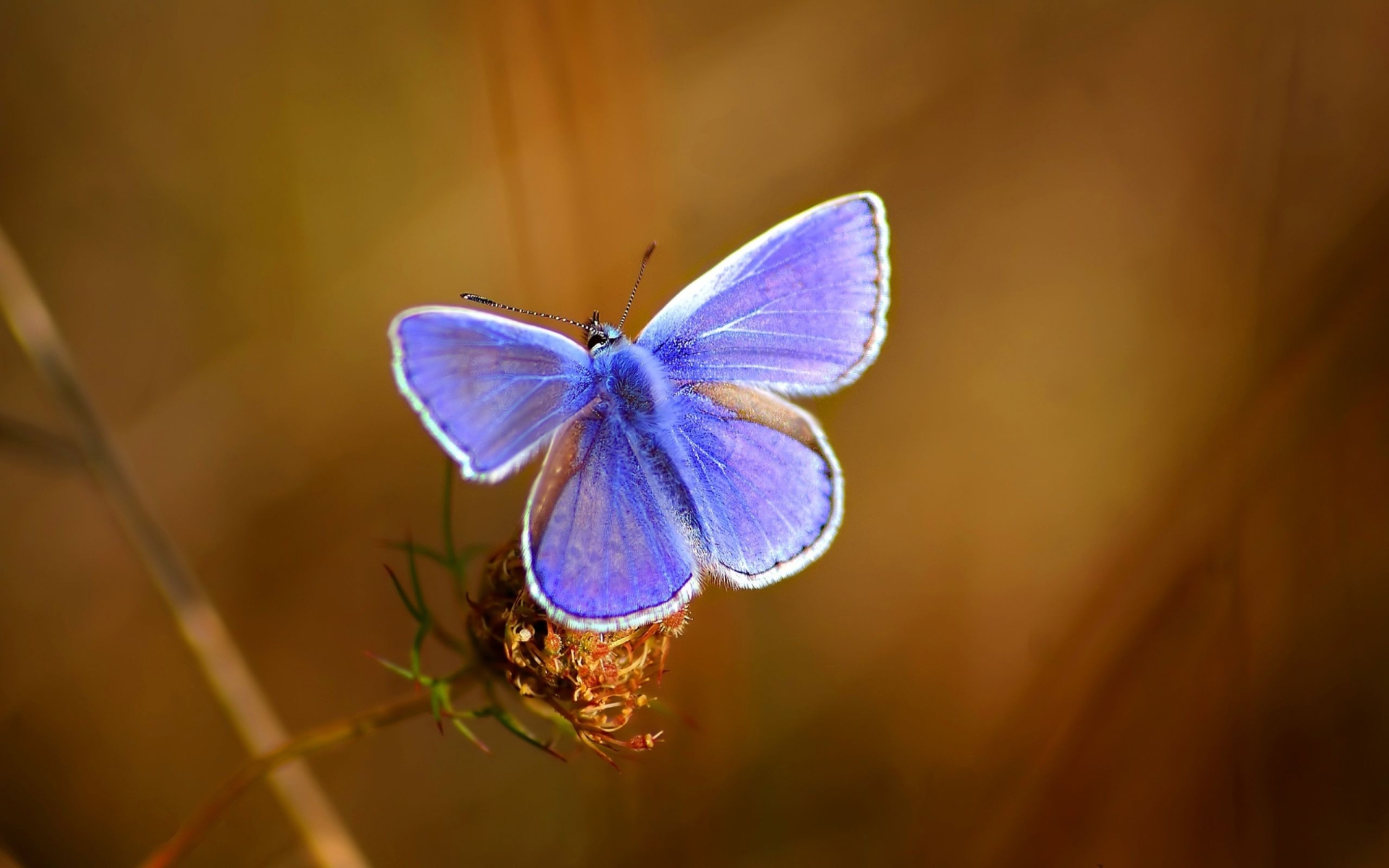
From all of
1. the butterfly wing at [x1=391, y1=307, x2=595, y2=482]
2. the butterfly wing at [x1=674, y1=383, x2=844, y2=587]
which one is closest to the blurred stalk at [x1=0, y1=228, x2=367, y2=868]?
the butterfly wing at [x1=391, y1=307, x2=595, y2=482]

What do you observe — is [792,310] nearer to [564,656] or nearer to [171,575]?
[564,656]

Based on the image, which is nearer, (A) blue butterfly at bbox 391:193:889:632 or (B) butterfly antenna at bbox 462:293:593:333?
(A) blue butterfly at bbox 391:193:889:632

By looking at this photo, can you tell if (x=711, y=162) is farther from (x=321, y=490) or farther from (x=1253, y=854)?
(x=1253, y=854)

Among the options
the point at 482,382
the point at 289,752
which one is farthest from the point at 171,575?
the point at 482,382

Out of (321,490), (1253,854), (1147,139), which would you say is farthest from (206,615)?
(1147,139)

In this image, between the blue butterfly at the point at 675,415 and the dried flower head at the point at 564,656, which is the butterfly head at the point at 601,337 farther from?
the dried flower head at the point at 564,656

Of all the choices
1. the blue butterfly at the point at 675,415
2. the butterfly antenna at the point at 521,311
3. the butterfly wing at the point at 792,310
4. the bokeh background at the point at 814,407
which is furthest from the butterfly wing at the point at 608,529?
the bokeh background at the point at 814,407

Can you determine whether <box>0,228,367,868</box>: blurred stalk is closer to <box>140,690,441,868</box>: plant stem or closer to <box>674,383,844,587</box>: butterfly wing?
<box>140,690,441,868</box>: plant stem
